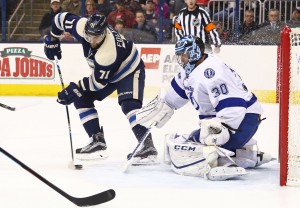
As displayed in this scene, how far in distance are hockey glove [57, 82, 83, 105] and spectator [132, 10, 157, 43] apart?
4.55 meters

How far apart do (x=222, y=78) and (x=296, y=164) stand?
0.56 meters

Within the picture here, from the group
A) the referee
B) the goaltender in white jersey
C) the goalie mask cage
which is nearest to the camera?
the goalie mask cage

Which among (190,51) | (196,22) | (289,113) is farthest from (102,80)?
(196,22)

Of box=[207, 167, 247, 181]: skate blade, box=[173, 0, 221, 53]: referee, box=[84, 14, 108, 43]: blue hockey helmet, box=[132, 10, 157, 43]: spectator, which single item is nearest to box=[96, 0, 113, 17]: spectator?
box=[132, 10, 157, 43]: spectator

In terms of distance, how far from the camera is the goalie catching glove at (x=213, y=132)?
13.7 ft

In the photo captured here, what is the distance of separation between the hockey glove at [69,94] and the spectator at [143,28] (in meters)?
4.55

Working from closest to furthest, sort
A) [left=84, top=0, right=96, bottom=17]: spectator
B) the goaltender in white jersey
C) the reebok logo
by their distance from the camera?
the goaltender in white jersey
the reebok logo
[left=84, top=0, right=96, bottom=17]: spectator

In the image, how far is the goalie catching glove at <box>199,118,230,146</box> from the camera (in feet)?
13.7

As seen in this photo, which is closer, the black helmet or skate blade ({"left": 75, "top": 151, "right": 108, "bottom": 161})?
the black helmet

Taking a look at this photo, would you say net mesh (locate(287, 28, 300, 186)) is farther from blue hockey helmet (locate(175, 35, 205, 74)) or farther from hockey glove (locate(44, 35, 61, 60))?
hockey glove (locate(44, 35, 61, 60))

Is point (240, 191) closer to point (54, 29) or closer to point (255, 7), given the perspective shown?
point (54, 29)

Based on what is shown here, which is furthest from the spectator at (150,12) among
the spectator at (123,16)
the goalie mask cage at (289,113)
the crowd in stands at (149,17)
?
the goalie mask cage at (289,113)

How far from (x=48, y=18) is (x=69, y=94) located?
520 centimetres

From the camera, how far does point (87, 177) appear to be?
4.41 m
